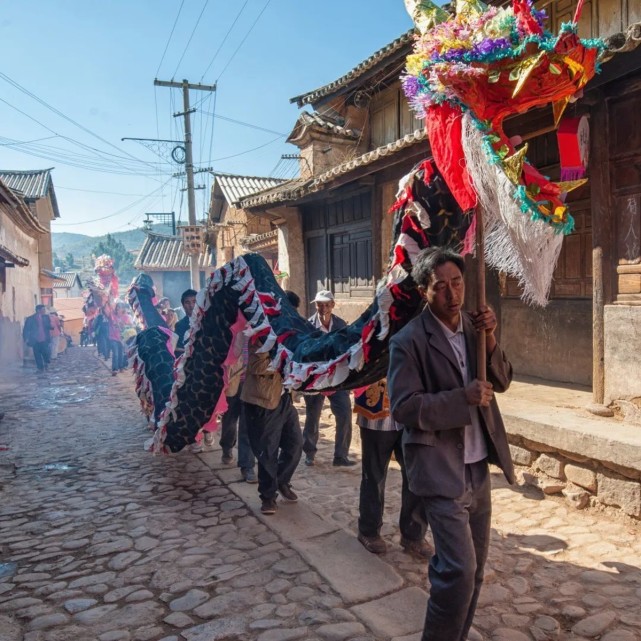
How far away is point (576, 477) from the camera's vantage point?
15.8ft

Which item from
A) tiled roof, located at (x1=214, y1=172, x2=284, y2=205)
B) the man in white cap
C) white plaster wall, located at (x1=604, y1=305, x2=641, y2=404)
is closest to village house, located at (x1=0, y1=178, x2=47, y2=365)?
tiled roof, located at (x1=214, y1=172, x2=284, y2=205)

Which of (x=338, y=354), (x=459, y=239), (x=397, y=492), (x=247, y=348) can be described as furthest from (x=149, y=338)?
(x=459, y=239)

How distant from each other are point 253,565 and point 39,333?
14.5 meters

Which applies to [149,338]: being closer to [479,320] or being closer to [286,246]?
[286,246]

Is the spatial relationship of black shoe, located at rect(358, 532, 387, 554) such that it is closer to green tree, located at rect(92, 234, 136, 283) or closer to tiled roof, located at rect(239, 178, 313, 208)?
tiled roof, located at rect(239, 178, 313, 208)

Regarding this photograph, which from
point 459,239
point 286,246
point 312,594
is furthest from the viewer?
point 286,246

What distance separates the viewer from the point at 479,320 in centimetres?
255

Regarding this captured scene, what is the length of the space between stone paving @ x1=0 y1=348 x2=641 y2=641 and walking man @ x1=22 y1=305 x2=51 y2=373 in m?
11.1

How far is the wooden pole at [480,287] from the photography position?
2.51 m

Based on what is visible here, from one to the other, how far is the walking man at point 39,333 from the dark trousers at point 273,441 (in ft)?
43.5

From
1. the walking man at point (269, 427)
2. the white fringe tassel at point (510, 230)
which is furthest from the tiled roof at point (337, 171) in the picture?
the white fringe tassel at point (510, 230)

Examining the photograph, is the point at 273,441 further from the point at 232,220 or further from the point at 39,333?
Result: the point at 232,220

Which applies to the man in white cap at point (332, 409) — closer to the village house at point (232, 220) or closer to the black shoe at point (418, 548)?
the black shoe at point (418, 548)

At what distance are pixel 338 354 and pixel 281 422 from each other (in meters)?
1.50
